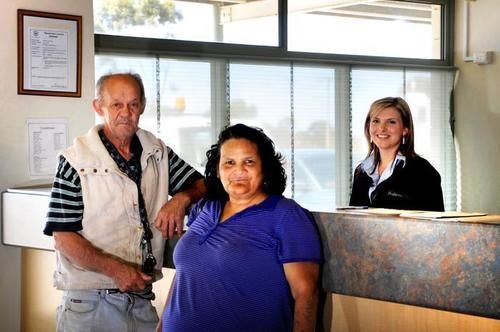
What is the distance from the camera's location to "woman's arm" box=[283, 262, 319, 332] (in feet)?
6.92

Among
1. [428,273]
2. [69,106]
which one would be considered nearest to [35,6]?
[69,106]

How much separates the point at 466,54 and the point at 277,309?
5.28 metres

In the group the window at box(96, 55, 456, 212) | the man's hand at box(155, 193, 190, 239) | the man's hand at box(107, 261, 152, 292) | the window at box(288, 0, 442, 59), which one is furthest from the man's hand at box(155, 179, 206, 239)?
the window at box(288, 0, 442, 59)

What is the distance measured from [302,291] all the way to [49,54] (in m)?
2.10

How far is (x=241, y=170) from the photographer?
2229 mm

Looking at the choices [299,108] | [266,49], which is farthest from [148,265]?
[299,108]

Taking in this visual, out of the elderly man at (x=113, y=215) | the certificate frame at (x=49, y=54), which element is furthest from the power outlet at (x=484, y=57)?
the elderly man at (x=113, y=215)

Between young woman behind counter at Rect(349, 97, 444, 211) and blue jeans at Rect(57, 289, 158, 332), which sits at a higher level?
young woman behind counter at Rect(349, 97, 444, 211)

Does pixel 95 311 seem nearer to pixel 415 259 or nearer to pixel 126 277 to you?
pixel 126 277

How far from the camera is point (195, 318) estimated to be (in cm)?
218

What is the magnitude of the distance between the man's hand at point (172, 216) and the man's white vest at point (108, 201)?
0.05 m

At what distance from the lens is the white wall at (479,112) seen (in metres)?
6.78

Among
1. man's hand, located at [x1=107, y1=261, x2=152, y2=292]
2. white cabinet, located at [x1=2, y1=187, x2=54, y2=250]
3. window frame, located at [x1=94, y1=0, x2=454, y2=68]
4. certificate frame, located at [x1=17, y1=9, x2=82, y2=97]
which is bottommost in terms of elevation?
man's hand, located at [x1=107, y1=261, x2=152, y2=292]

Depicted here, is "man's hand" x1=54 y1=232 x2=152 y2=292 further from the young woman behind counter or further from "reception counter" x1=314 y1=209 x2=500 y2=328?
the young woman behind counter
